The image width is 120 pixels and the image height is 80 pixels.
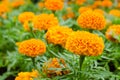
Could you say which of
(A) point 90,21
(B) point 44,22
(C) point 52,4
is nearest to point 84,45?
(A) point 90,21

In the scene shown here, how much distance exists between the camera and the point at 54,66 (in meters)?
2.75

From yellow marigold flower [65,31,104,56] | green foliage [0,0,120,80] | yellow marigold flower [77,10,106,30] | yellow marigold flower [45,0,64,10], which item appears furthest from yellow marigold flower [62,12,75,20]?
yellow marigold flower [65,31,104,56]

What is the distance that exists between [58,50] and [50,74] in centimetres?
32

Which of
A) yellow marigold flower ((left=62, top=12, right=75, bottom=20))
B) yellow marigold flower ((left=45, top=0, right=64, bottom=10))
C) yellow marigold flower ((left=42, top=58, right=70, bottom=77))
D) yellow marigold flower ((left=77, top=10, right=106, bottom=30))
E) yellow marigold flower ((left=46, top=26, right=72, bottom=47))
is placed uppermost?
yellow marigold flower ((left=62, top=12, right=75, bottom=20))

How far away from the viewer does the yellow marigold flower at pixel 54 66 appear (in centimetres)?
273

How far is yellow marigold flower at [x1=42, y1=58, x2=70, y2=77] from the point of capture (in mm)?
2732

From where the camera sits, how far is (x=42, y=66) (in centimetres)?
285

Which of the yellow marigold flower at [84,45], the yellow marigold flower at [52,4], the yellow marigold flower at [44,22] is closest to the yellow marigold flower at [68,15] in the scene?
the yellow marigold flower at [52,4]

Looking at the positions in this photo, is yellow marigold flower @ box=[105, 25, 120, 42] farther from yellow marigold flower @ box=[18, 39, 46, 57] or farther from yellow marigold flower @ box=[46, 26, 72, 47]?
yellow marigold flower @ box=[18, 39, 46, 57]

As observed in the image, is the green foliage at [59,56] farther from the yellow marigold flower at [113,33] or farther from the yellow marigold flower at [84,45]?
the yellow marigold flower at [84,45]

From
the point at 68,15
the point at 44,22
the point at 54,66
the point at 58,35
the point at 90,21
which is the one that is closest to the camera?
the point at 54,66

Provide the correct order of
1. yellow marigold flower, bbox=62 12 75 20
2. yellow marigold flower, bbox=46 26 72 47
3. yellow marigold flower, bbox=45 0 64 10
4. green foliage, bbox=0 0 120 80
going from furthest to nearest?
yellow marigold flower, bbox=62 12 75 20 → yellow marigold flower, bbox=45 0 64 10 → yellow marigold flower, bbox=46 26 72 47 → green foliage, bbox=0 0 120 80

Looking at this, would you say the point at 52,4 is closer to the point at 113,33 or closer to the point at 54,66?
the point at 113,33

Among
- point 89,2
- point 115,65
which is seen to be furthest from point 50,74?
point 89,2
